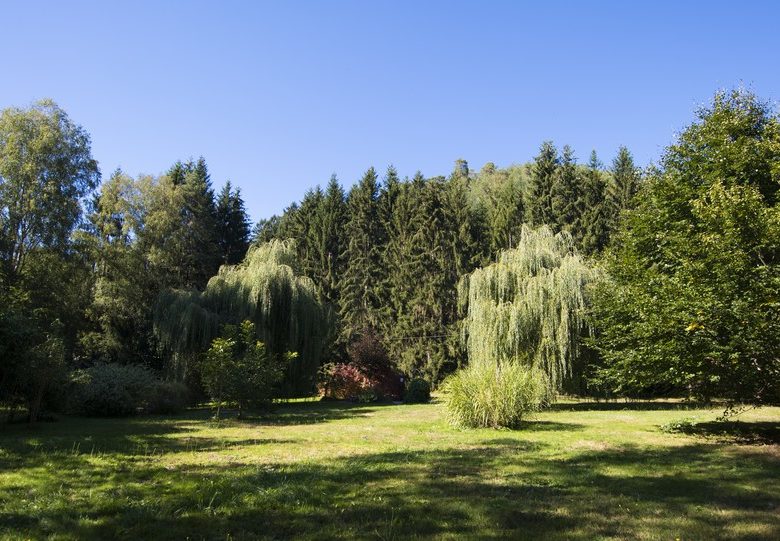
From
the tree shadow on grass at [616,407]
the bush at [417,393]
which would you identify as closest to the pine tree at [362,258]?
the bush at [417,393]

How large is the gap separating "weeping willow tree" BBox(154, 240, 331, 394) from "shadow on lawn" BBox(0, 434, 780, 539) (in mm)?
13984

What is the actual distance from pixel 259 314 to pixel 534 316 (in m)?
11.0

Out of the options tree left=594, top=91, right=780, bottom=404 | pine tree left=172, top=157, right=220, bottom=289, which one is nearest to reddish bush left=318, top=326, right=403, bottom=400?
pine tree left=172, top=157, right=220, bottom=289

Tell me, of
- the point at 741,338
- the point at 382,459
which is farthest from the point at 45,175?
the point at 741,338

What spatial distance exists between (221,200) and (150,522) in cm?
3938

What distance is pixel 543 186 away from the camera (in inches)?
1467

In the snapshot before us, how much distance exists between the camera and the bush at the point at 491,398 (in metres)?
12.3

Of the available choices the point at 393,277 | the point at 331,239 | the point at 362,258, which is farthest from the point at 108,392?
the point at 331,239

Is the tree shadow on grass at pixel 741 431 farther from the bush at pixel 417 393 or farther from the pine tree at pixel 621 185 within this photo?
the pine tree at pixel 621 185

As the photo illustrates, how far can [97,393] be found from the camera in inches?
595

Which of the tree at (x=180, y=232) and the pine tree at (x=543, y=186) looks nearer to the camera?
the tree at (x=180, y=232)

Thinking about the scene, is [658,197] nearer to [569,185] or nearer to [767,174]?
[767,174]

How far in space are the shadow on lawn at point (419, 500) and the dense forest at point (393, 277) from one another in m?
3.38

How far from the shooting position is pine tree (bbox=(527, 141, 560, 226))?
3659 cm
